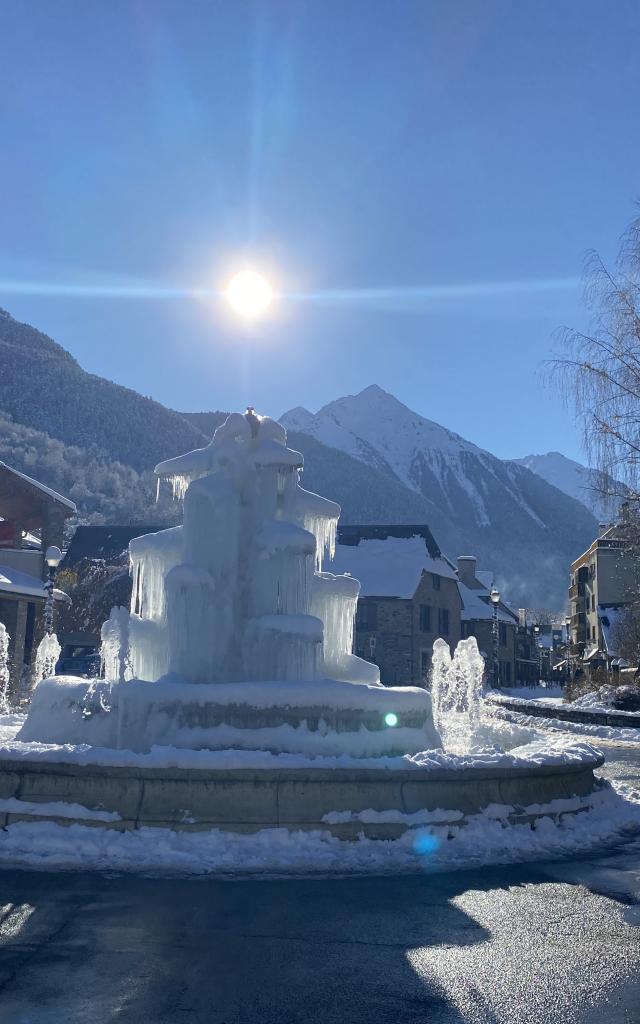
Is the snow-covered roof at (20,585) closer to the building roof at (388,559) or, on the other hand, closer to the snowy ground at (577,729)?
the snowy ground at (577,729)

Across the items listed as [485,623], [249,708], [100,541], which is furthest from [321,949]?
[100,541]

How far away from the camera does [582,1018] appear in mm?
4191

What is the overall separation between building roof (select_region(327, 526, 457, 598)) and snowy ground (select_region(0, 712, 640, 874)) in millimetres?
40691

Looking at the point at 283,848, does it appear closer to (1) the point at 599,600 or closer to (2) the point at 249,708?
(2) the point at 249,708

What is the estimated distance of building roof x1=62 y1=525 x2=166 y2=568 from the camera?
2571 inches

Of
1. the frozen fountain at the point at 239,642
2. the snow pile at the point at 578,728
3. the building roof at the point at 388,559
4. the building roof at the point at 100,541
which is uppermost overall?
the building roof at the point at 100,541

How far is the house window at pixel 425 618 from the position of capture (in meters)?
50.5

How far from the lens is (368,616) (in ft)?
162

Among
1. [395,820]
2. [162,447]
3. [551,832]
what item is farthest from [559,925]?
[162,447]

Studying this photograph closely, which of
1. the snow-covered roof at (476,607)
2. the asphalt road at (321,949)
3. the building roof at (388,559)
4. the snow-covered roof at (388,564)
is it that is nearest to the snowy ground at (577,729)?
the asphalt road at (321,949)

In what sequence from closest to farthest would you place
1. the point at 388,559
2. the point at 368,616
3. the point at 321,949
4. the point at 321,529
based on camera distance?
the point at 321,949, the point at 321,529, the point at 368,616, the point at 388,559

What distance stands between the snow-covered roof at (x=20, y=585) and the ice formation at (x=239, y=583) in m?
15.7

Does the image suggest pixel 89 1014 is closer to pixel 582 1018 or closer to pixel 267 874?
pixel 582 1018

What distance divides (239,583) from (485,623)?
178ft
